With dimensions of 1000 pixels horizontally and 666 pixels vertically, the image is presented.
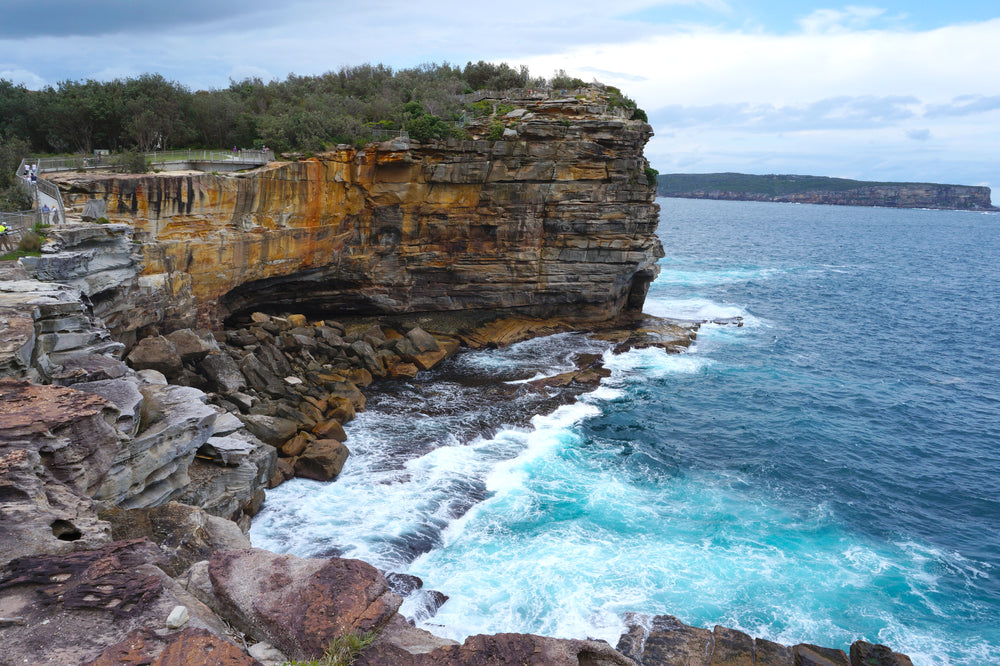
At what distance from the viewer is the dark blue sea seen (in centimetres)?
1814

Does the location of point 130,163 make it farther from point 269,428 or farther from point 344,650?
point 344,650

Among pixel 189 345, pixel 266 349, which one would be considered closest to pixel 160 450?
pixel 189 345

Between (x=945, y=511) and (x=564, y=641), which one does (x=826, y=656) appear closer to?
(x=564, y=641)

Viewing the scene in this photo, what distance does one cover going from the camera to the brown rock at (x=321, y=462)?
23500 millimetres

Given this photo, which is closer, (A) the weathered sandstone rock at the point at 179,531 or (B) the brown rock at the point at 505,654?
(B) the brown rock at the point at 505,654

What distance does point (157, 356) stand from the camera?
2438cm

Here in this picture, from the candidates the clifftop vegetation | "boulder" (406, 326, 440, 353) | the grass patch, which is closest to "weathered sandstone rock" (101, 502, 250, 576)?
the grass patch

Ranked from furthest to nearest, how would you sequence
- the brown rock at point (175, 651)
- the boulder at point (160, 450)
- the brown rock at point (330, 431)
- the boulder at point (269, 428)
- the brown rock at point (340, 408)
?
1. the brown rock at point (340, 408)
2. the brown rock at point (330, 431)
3. the boulder at point (269, 428)
4. the boulder at point (160, 450)
5. the brown rock at point (175, 651)

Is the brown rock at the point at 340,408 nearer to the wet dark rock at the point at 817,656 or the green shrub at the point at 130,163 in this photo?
the green shrub at the point at 130,163

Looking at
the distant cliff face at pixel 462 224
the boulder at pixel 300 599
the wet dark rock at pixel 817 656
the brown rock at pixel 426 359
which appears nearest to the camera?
the boulder at pixel 300 599

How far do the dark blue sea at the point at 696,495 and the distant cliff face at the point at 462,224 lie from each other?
5.27 meters

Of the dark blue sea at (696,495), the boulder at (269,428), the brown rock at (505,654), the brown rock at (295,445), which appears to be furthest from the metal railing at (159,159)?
the brown rock at (505,654)

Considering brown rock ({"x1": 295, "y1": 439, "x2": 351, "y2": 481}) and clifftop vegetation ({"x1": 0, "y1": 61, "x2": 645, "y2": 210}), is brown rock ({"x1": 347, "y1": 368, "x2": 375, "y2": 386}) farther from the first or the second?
clifftop vegetation ({"x1": 0, "y1": 61, "x2": 645, "y2": 210})

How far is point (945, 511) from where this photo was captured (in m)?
24.0
